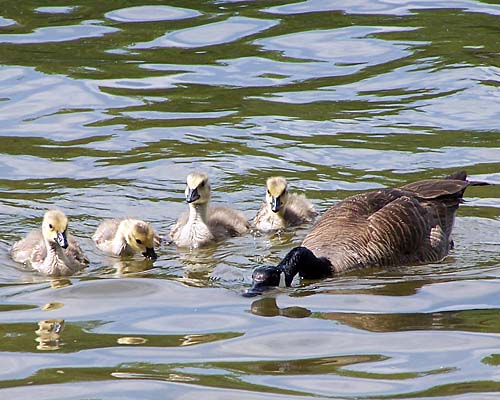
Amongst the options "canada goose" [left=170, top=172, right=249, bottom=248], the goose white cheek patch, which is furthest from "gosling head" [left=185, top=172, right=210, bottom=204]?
the goose white cheek patch

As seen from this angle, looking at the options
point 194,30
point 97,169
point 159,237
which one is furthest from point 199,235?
point 194,30

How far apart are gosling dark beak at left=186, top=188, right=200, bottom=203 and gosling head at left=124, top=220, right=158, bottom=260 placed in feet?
1.93

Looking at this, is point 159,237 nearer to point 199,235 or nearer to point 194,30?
point 199,235

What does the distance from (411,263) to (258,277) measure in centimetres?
176

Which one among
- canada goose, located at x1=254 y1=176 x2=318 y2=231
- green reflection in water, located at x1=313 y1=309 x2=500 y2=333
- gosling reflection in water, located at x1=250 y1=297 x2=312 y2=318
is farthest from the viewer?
canada goose, located at x1=254 y1=176 x2=318 y2=231

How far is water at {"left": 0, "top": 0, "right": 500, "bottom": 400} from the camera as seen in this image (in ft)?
23.6

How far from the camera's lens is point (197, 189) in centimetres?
1121

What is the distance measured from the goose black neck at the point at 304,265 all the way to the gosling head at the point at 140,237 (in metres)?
1.48

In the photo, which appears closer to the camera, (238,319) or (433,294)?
(238,319)

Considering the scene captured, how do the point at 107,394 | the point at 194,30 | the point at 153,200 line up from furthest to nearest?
the point at 194,30 → the point at 153,200 → the point at 107,394

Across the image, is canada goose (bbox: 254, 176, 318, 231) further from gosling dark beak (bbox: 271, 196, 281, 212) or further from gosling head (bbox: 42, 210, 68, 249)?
gosling head (bbox: 42, 210, 68, 249)

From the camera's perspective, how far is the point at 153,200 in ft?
39.8

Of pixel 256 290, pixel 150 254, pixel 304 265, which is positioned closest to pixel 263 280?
pixel 256 290

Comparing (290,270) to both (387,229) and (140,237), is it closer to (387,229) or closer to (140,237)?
(387,229)
